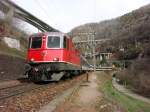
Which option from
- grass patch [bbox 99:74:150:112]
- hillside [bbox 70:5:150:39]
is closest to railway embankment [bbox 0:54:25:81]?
grass patch [bbox 99:74:150:112]

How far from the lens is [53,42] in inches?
931

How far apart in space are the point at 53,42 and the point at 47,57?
3.83 feet

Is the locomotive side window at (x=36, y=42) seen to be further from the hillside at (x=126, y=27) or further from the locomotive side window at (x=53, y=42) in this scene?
the hillside at (x=126, y=27)

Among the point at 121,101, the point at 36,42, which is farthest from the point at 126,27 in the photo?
the point at 121,101

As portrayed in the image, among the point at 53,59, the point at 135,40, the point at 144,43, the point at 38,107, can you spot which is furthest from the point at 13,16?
the point at 135,40

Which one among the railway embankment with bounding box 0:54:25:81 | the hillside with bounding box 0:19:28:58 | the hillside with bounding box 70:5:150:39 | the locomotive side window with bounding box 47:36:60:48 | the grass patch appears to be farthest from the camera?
the hillside with bounding box 70:5:150:39

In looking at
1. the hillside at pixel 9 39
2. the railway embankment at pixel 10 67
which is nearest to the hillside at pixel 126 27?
the hillside at pixel 9 39

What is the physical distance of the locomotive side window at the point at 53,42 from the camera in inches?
925

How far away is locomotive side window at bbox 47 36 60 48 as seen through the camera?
23.5 m

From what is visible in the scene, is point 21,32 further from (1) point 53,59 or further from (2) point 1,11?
(1) point 53,59

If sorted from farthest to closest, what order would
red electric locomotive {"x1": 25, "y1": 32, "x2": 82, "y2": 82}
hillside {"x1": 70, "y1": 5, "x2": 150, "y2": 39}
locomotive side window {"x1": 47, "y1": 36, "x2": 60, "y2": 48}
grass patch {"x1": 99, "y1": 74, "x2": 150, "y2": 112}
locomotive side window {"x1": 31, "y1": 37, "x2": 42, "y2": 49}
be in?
hillside {"x1": 70, "y1": 5, "x2": 150, "y2": 39}, locomotive side window {"x1": 31, "y1": 37, "x2": 42, "y2": 49}, locomotive side window {"x1": 47, "y1": 36, "x2": 60, "y2": 48}, red electric locomotive {"x1": 25, "y1": 32, "x2": 82, "y2": 82}, grass patch {"x1": 99, "y1": 74, "x2": 150, "y2": 112}

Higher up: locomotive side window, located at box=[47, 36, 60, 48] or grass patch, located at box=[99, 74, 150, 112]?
locomotive side window, located at box=[47, 36, 60, 48]

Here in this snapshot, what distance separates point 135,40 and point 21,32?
48281 mm

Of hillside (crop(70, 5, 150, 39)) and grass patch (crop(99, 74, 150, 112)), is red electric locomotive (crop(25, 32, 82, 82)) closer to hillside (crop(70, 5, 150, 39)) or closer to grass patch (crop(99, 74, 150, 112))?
grass patch (crop(99, 74, 150, 112))
